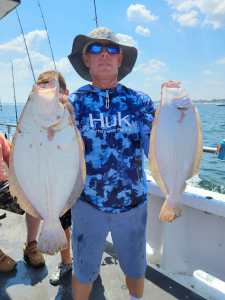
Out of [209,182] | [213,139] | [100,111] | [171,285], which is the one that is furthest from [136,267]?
[213,139]

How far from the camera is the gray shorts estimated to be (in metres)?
2.46

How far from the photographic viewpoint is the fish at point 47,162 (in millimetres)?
1864

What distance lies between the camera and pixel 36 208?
1.99 metres

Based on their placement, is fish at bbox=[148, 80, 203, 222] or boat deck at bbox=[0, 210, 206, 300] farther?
boat deck at bbox=[0, 210, 206, 300]

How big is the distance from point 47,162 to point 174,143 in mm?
677

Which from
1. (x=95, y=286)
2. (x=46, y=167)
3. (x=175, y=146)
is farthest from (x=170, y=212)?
(x=95, y=286)

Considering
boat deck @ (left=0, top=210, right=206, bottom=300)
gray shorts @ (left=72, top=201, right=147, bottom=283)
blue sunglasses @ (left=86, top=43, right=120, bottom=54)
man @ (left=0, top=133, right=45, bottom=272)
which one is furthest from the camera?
man @ (left=0, top=133, right=45, bottom=272)

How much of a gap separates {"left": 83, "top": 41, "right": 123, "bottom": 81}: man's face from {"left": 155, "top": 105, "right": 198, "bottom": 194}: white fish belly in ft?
1.78

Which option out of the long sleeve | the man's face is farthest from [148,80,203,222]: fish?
the man's face

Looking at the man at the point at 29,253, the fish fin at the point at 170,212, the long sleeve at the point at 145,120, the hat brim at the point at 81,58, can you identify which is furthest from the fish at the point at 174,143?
the man at the point at 29,253

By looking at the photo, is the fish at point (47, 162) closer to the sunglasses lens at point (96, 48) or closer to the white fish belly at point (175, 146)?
the white fish belly at point (175, 146)

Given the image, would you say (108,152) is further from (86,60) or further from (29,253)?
(29,253)

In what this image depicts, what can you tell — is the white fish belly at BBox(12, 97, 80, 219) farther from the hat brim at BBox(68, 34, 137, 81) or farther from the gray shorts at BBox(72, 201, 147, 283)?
the hat brim at BBox(68, 34, 137, 81)

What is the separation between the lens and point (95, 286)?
10.8 feet
